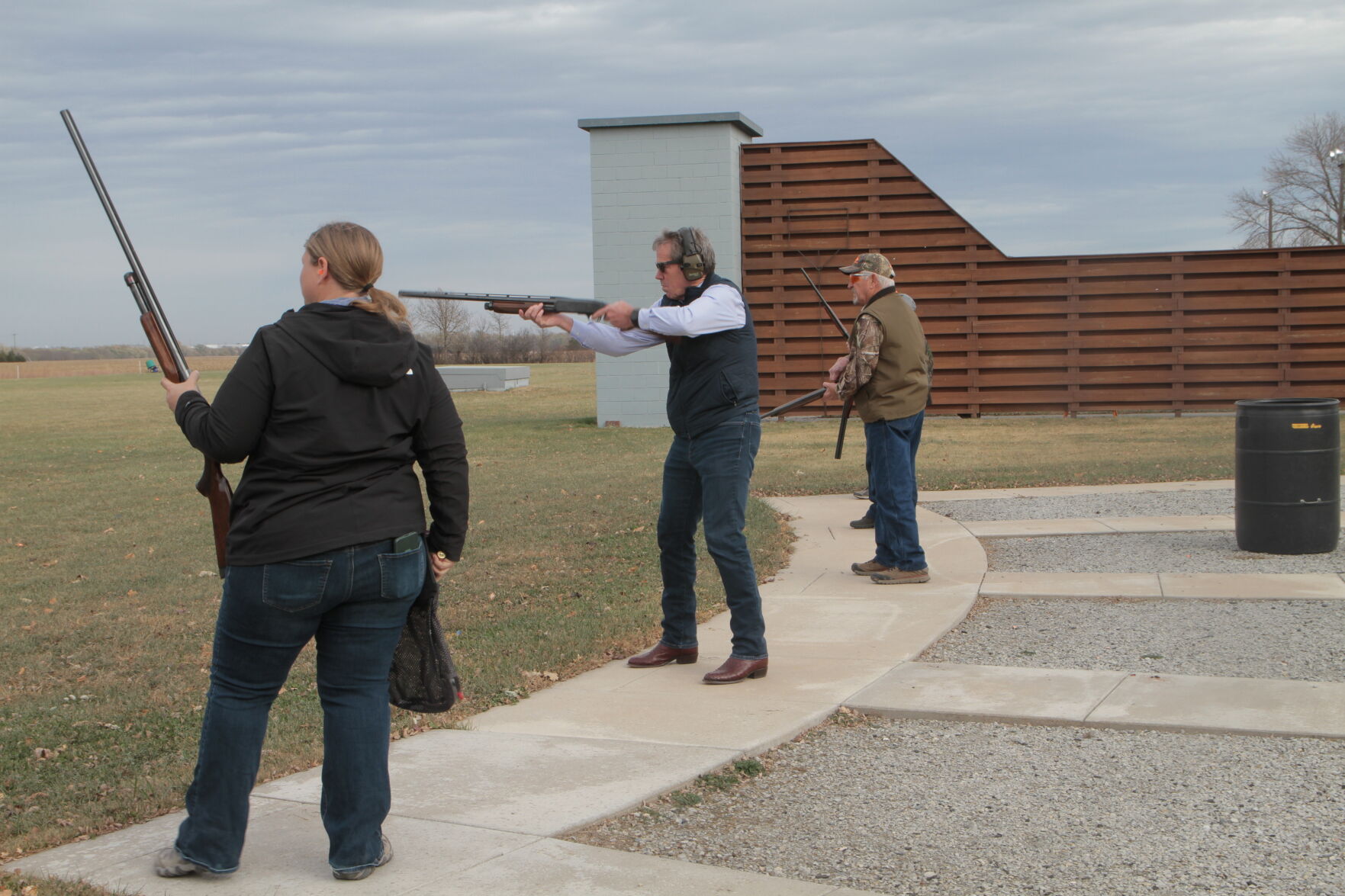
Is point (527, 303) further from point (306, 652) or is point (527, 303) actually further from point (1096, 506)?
point (1096, 506)

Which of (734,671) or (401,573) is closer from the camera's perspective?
(401,573)

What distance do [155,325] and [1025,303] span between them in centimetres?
1925

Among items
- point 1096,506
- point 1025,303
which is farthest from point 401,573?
point 1025,303

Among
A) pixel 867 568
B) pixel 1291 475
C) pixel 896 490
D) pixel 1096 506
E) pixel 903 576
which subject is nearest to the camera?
pixel 896 490

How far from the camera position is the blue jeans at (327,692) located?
11.1ft

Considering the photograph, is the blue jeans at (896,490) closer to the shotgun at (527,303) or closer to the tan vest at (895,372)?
the tan vest at (895,372)

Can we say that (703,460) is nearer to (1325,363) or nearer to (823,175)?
(823,175)

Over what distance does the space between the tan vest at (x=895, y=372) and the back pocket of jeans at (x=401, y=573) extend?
15.7 feet

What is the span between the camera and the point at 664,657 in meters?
5.95

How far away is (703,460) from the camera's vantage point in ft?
18.0

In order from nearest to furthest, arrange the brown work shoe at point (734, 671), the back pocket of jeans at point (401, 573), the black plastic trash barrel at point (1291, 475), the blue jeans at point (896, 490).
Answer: the back pocket of jeans at point (401, 573) → the brown work shoe at point (734, 671) → the blue jeans at point (896, 490) → the black plastic trash barrel at point (1291, 475)

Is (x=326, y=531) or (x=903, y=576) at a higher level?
(x=326, y=531)

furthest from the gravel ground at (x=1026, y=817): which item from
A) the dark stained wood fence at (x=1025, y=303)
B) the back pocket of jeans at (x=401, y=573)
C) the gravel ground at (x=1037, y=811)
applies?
the dark stained wood fence at (x=1025, y=303)

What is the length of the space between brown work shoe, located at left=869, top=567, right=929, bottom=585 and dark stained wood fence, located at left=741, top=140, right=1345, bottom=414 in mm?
13791
